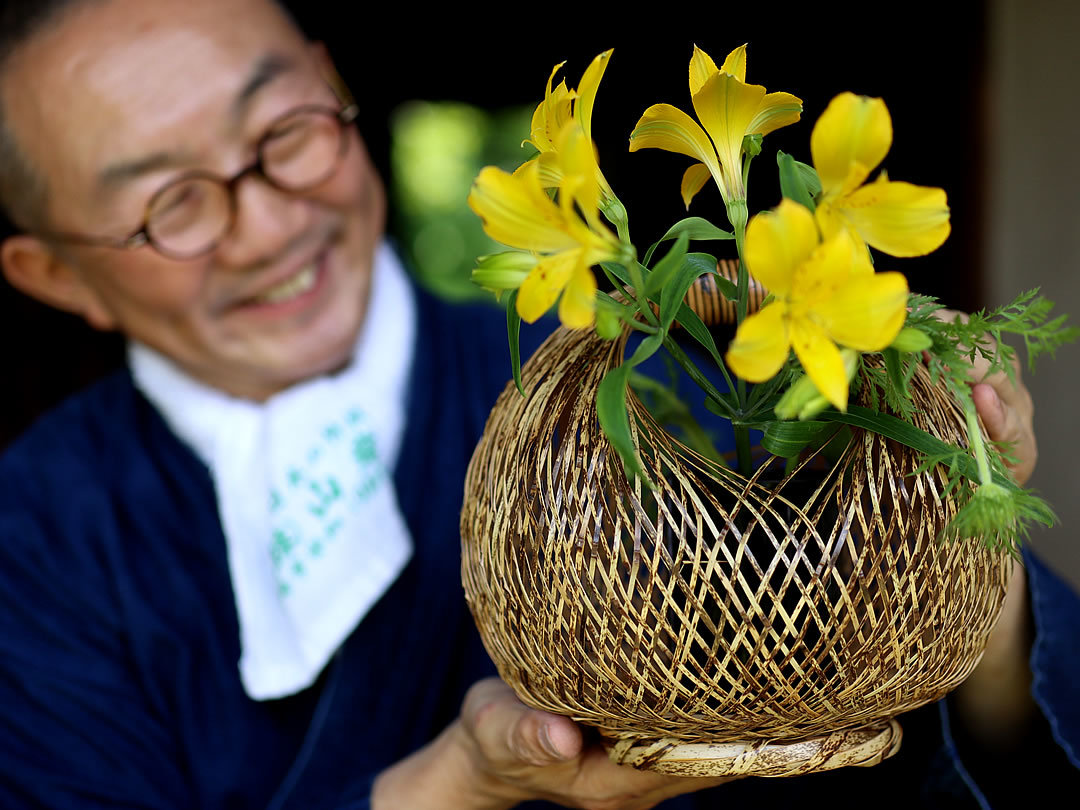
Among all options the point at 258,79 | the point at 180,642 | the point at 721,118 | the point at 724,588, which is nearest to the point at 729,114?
the point at 721,118

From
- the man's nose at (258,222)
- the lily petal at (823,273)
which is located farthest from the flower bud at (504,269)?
the man's nose at (258,222)

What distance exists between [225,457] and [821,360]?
76cm

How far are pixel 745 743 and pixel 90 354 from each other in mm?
2015

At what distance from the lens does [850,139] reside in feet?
1.12

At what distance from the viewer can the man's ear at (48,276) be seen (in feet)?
3.27

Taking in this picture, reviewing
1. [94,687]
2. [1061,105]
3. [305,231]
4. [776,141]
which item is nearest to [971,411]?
[305,231]

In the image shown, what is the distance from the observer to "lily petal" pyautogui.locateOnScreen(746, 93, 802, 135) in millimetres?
412

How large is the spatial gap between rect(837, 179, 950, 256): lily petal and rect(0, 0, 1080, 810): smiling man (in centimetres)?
51

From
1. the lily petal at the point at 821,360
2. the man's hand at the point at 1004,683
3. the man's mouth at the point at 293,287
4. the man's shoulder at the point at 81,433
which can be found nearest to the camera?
the lily petal at the point at 821,360

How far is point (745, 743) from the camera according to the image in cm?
45

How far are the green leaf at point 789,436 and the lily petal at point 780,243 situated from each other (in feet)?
0.26

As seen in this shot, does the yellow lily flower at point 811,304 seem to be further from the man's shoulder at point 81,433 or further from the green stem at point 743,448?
the man's shoulder at point 81,433

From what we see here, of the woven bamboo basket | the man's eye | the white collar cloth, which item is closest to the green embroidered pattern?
the white collar cloth

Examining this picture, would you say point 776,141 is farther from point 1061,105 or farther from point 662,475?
point 662,475
